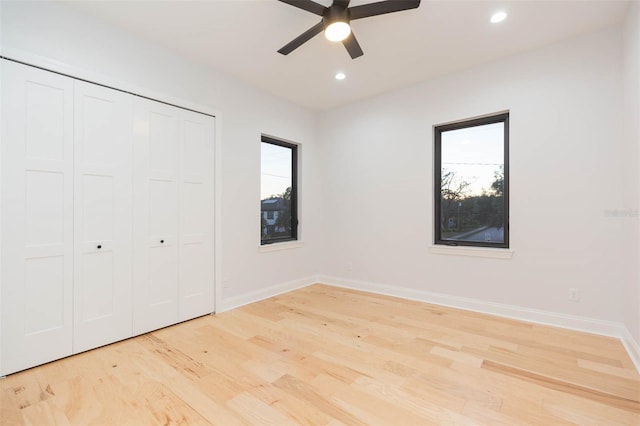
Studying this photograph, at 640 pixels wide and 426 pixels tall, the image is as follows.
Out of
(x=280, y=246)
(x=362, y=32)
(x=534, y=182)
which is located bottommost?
(x=280, y=246)

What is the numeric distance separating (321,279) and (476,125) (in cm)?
Result: 311

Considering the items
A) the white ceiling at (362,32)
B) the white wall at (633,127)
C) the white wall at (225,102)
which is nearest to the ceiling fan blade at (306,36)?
the white ceiling at (362,32)

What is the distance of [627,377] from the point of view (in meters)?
2.06

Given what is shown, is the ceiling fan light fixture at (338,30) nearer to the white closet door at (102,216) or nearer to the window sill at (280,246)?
the white closet door at (102,216)

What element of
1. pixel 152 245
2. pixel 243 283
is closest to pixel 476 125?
pixel 243 283

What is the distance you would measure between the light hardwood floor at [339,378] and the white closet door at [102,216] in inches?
9.9

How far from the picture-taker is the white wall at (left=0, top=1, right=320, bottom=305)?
90.7 inches

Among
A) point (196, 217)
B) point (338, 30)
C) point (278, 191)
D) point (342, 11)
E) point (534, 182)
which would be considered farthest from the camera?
point (278, 191)

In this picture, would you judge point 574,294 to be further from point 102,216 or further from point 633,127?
point 102,216

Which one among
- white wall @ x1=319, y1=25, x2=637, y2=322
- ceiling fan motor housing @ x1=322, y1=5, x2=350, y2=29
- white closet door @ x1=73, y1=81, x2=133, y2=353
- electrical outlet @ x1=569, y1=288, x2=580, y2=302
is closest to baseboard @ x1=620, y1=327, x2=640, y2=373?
white wall @ x1=319, y1=25, x2=637, y2=322

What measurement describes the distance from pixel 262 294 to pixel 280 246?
27.7 inches

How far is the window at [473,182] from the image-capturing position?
3408 mm

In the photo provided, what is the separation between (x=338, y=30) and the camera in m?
2.31

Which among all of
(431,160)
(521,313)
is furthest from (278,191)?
(521,313)
